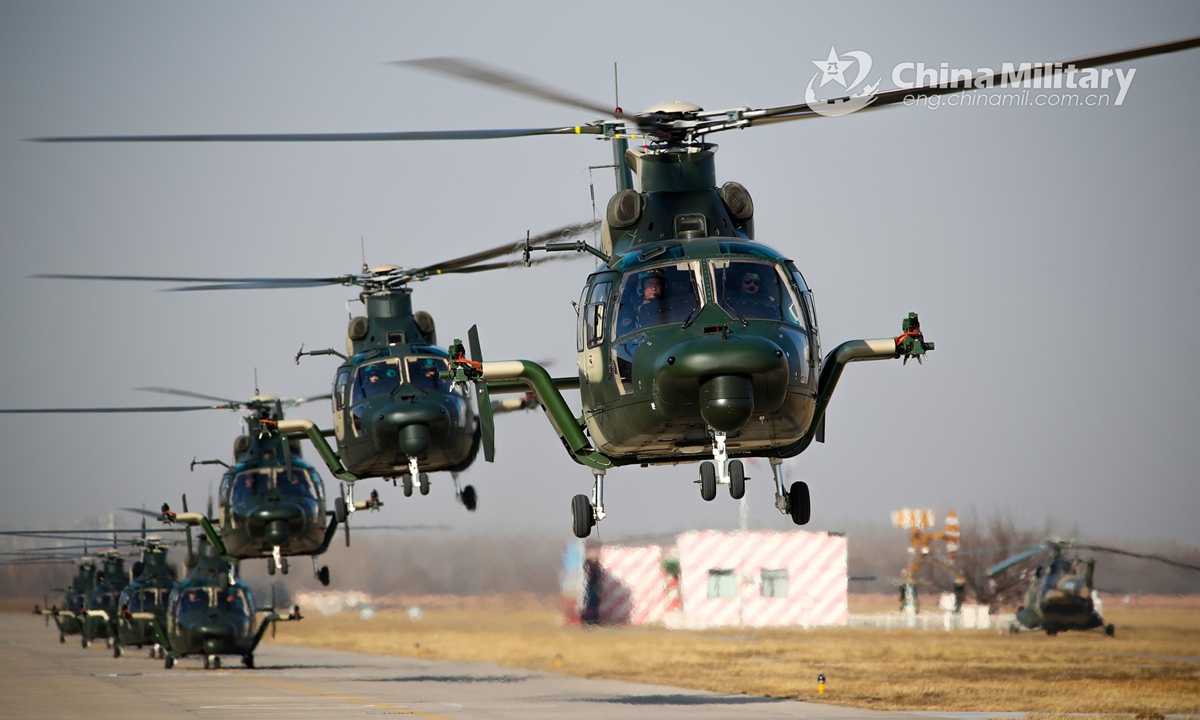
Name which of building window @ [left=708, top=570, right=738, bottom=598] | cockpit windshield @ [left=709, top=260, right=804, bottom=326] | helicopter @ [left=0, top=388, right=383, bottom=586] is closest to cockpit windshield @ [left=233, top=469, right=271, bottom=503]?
helicopter @ [left=0, top=388, right=383, bottom=586]

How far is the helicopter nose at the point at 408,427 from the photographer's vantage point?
2158cm

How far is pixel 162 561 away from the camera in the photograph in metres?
50.2

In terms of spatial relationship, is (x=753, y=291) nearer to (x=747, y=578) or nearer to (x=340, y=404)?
(x=340, y=404)

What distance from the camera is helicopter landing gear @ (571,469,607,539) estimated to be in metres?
14.4

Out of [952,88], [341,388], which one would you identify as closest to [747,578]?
Result: [341,388]

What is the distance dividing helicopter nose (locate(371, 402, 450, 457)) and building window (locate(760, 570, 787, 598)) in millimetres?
27945

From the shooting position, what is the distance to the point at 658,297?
1295 centimetres

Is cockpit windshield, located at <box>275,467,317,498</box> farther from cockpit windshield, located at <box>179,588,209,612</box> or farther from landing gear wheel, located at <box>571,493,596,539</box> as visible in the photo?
landing gear wheel, located at <box>571,493,596,539</box>

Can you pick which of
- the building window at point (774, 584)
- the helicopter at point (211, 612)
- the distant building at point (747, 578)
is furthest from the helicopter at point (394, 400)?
the building window at point (774, 584)

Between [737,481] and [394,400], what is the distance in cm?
1014

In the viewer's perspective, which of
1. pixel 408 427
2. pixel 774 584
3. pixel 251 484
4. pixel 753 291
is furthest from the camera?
pixel 774 584

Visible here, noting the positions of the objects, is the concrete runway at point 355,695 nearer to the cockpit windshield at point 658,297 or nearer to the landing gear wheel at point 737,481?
the landing gear wheel at point 737,481

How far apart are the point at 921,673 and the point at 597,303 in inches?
802

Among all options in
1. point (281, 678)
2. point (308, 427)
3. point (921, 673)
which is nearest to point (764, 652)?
point (921, 673)
